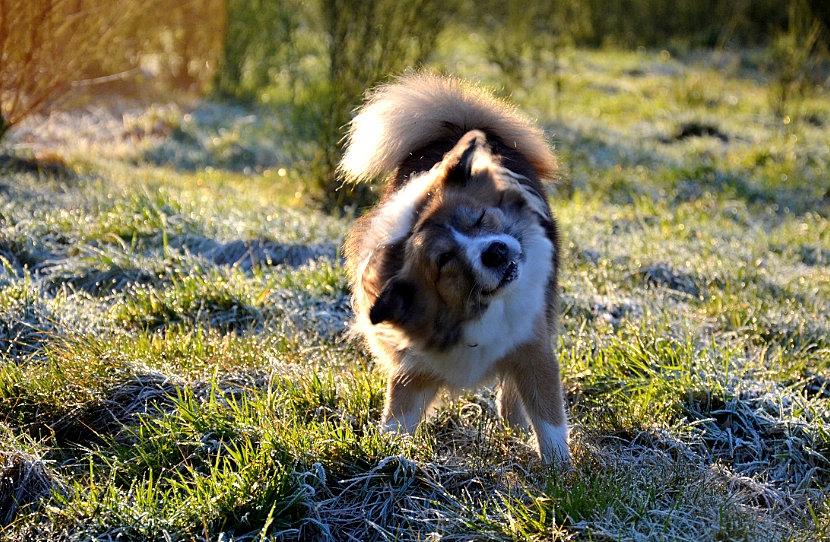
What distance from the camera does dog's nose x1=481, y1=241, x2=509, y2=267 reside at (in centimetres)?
296

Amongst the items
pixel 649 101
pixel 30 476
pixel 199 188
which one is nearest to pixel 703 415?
pixel 30 476

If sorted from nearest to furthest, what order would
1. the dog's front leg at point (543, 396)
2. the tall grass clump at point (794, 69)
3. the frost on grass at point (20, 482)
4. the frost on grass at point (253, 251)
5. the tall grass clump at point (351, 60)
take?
the frost on grass at point (20, 482) < the dog's front leg at point (543, 396) < the frost on grass at point (253, 251) < the tall grass clump at point (351, 60) < the tall grass clump at point (794, 69)

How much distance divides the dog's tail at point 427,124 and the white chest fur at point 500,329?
3.03 feet

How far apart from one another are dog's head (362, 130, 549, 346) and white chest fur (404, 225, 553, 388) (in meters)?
0.05

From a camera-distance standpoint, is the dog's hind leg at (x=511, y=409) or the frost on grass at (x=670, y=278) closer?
the dog's hind leg at (x=511, y=409)

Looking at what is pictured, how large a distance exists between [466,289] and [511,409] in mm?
914

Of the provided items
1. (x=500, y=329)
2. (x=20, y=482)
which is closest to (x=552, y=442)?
(x=500, y=329)

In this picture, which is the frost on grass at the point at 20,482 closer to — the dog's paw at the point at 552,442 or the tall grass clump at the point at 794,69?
the dog's paw at the point at 552,442

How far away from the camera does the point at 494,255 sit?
296 cm

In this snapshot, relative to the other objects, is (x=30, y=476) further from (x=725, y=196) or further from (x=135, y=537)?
(x=725, y=196)

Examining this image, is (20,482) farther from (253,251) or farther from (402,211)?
(253,251)

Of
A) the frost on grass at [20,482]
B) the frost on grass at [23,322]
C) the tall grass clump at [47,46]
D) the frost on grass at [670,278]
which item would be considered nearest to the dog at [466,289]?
the frost on grass at [20,482]

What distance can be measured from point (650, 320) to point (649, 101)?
319 inches

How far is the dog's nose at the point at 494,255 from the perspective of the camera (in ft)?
9.71
